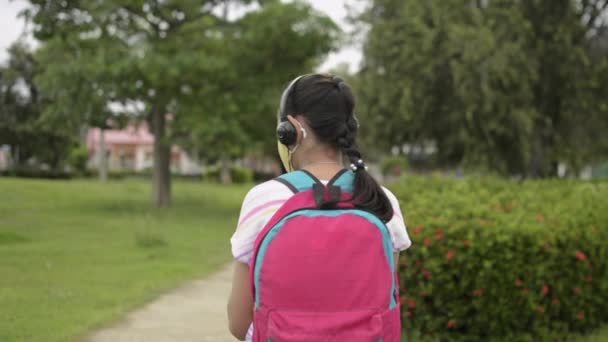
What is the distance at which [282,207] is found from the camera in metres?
2.10

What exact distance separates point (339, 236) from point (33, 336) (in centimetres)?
449

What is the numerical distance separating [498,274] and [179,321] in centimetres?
292

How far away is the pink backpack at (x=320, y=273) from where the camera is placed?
2039 mm

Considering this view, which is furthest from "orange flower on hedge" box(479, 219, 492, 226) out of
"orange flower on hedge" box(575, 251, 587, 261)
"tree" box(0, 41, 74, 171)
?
Answer: "tree" box(0, 41, 74, 171)

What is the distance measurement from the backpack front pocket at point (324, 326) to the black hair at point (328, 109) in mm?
416

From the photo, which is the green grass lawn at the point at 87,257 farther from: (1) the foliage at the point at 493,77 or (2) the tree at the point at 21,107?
(2) the tree at the point at 21,107

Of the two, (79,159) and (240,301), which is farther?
(79,159)

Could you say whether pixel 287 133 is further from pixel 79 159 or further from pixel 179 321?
pixel 79 159

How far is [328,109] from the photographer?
2273 millimetres

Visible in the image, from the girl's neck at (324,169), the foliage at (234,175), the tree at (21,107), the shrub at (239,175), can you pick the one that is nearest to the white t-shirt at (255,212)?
the girl's neck at (324,169)

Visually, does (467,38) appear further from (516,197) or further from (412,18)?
(516,197)

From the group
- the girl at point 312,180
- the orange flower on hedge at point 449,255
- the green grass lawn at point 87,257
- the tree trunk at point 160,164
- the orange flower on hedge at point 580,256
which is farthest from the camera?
the tree trunk at point 160,164

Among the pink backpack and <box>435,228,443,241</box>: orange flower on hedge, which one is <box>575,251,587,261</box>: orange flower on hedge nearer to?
<box>435,228,443,241</box>: orange flower on hedge

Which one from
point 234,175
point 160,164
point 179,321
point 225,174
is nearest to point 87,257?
point 179,321
